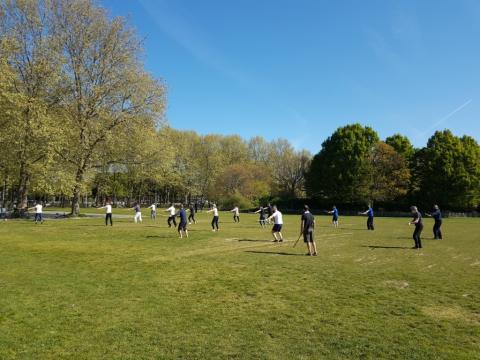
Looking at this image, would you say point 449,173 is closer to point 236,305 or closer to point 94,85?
point 94,85

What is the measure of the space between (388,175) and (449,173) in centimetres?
980

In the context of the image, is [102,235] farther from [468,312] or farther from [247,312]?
[468,312]

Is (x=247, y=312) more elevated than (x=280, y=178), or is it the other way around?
(x=280, y=178)

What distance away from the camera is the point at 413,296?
35.1 feet

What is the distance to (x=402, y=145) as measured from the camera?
262ft

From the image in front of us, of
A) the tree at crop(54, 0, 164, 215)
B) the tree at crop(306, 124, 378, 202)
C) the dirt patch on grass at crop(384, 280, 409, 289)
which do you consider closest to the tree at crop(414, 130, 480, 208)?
the tree at crop(306, 124, 378, 202)

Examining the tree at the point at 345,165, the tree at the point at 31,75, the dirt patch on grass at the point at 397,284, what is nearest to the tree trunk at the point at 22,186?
the tree at the point at 31,75

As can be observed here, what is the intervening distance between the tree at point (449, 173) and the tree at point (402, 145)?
5644 millimetres

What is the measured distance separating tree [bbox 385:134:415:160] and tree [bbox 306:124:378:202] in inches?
Result: 195

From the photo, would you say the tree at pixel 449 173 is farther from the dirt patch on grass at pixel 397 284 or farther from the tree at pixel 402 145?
the dirt patch on grass at pixel 397 284

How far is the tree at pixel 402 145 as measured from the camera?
79.3m

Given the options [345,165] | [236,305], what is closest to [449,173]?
[345,165]

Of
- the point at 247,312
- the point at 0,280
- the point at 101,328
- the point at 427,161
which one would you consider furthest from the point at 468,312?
the point at 427,161

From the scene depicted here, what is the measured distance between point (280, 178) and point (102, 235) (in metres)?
77.6
